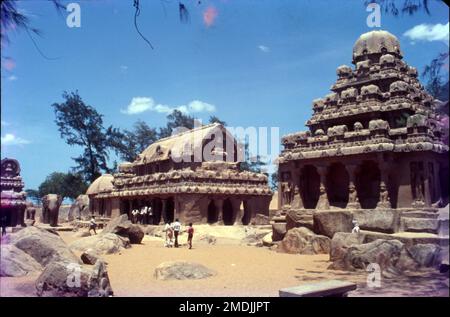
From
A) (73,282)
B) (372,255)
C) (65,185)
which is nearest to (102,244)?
(73,282)

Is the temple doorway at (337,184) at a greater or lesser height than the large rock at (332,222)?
greater

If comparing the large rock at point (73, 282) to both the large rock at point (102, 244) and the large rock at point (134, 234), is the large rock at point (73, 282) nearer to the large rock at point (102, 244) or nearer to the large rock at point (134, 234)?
the large rock at point (102, 244)

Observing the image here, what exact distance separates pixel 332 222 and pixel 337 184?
6681 millimetres

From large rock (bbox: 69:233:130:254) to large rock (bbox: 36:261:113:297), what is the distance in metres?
8.70

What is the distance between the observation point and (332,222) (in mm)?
16344

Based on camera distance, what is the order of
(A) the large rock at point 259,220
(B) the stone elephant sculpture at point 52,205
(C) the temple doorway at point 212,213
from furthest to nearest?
(B) the stone elephant sculpture at point 52,205 → (C) the temple doorway at point 212,213 → (A) the large rock at point 259,220

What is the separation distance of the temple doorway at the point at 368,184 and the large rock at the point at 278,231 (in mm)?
4250

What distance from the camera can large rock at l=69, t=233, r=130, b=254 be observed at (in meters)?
17.2

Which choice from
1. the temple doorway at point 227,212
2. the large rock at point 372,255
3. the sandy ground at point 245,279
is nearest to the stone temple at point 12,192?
the sandy ground at point 245,279

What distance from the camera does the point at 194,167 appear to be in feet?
113

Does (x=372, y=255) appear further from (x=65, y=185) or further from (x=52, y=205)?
(x=65, y=185)

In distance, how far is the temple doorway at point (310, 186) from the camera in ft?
76.3
